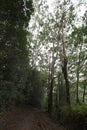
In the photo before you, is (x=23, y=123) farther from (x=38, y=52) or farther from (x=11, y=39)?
(x=38, y=52)

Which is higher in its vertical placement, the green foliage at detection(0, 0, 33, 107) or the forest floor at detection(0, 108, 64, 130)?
the green foliage at detection(0, 0, 33, 107)

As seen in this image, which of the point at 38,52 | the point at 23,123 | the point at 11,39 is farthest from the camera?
the point at 38,52

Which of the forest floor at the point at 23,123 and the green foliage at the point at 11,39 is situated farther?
the forest floor at the point at 23,123

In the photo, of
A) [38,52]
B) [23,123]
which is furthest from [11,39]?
[38,52]

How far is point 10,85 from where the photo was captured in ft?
52.5

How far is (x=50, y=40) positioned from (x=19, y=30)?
10.8m

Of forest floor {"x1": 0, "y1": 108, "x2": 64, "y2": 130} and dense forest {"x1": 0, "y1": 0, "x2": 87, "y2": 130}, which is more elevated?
dense forest {"x1": 0, "y1": 0, "x2": 87, "y2": 130}

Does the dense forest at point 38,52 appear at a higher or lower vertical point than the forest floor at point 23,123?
higher

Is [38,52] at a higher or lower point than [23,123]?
higher

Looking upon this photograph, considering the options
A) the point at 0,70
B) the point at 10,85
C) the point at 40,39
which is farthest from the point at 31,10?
the point at 40,39

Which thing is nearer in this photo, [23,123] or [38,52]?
[23,123]

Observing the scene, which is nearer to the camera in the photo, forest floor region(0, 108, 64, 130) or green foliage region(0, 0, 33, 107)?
green foliage region(0, 0, 33, 107)

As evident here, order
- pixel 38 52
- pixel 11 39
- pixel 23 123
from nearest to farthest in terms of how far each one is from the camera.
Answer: pixel 23 123, pixel 11 39, pixel 38 52

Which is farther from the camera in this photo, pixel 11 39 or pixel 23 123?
pixel 11 39
